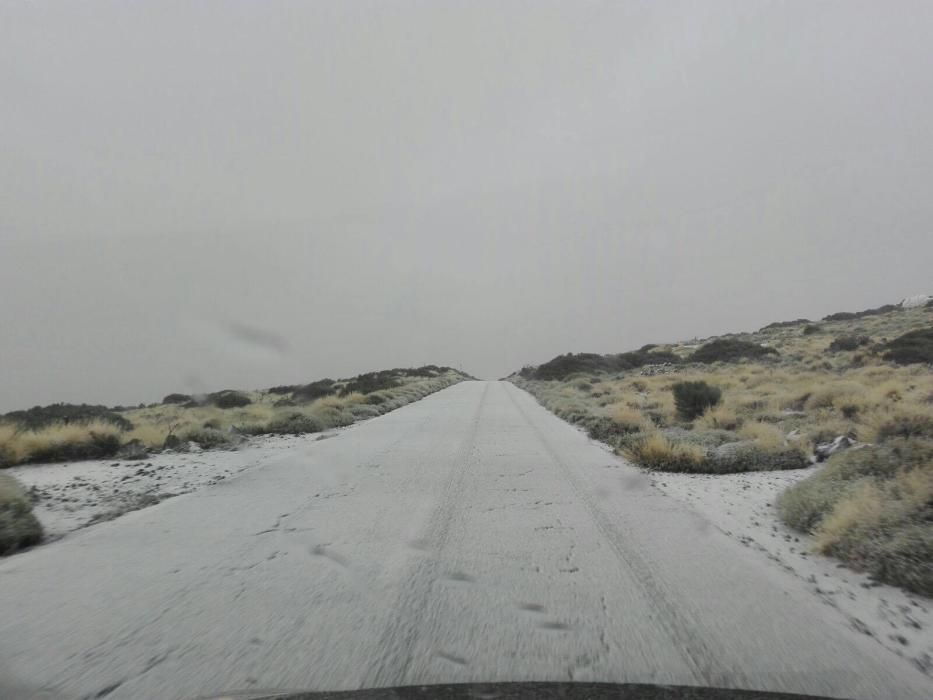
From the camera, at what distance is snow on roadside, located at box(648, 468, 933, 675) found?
11.2ft

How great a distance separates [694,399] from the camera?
580 inches

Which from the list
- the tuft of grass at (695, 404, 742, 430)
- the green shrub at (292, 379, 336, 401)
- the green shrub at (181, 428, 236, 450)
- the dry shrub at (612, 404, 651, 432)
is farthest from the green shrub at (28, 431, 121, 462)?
the green shrub at (292, 379, 336, 401)

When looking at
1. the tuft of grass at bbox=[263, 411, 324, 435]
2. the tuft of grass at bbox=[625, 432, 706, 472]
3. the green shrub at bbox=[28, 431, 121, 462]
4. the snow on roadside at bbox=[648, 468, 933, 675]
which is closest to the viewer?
the snow on roadside at bbox=[648, 468, 933, 675]

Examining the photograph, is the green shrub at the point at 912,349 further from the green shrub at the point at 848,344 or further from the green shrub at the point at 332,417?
the green shrub at the point at 332,417

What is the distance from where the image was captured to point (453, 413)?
19.0 meters

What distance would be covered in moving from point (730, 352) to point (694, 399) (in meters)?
27.6

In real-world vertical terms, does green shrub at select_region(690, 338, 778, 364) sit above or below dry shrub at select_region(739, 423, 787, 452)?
above

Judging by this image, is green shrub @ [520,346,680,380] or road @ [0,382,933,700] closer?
road @ [0,382,933,700]

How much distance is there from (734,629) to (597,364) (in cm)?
5286

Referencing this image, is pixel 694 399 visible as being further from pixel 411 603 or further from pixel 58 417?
pixel 58 417

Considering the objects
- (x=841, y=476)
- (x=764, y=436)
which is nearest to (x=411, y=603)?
(x=841, y=476)

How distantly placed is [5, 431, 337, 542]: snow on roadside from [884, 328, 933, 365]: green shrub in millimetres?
24935

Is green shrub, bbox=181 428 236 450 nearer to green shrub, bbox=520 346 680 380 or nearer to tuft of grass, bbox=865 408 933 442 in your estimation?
tuft of grass, bbox=865 408 933 442

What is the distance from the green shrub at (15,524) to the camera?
16.4 ft
